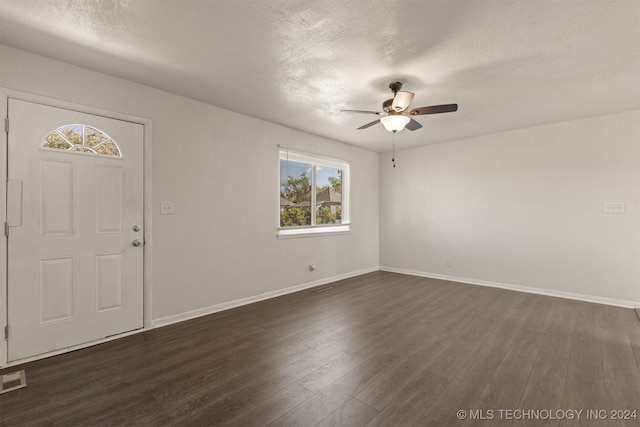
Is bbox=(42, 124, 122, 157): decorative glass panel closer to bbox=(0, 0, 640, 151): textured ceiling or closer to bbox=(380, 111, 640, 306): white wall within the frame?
bbox=(0, 0, 640, 151): textured ceiling

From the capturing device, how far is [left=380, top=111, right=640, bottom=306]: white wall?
3.94 m

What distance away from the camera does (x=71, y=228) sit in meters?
2.66

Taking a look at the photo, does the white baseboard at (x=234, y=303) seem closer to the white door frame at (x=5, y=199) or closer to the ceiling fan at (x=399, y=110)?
the white door frame at (x=5, y=199)

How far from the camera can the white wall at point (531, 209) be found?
3936 mm

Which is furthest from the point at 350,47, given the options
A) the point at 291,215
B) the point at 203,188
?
the point at 291,215

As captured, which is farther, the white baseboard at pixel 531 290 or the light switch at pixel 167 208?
the white baseboard at pixel 531 290

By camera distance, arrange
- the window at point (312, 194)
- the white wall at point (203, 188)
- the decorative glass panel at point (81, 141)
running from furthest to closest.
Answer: the window at point (312, 194) < the white wall at point (203, 188) < the decorative glass panel at point (81, 141)

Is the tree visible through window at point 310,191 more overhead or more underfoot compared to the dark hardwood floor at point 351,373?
more overhead

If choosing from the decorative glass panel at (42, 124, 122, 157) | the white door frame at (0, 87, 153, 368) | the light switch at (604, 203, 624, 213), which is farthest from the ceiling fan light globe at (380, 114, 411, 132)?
the light switch at (604, 203, 624, 213)

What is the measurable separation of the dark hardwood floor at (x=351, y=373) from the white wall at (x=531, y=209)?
834 mm

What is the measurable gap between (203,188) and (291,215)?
1.57 metres

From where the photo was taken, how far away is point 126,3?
1.89 m

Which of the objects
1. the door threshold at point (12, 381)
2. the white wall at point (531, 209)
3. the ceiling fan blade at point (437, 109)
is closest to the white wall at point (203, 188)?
the door threshold at point (12, 381)

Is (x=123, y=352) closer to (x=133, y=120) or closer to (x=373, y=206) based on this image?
(x=133, y=120)
